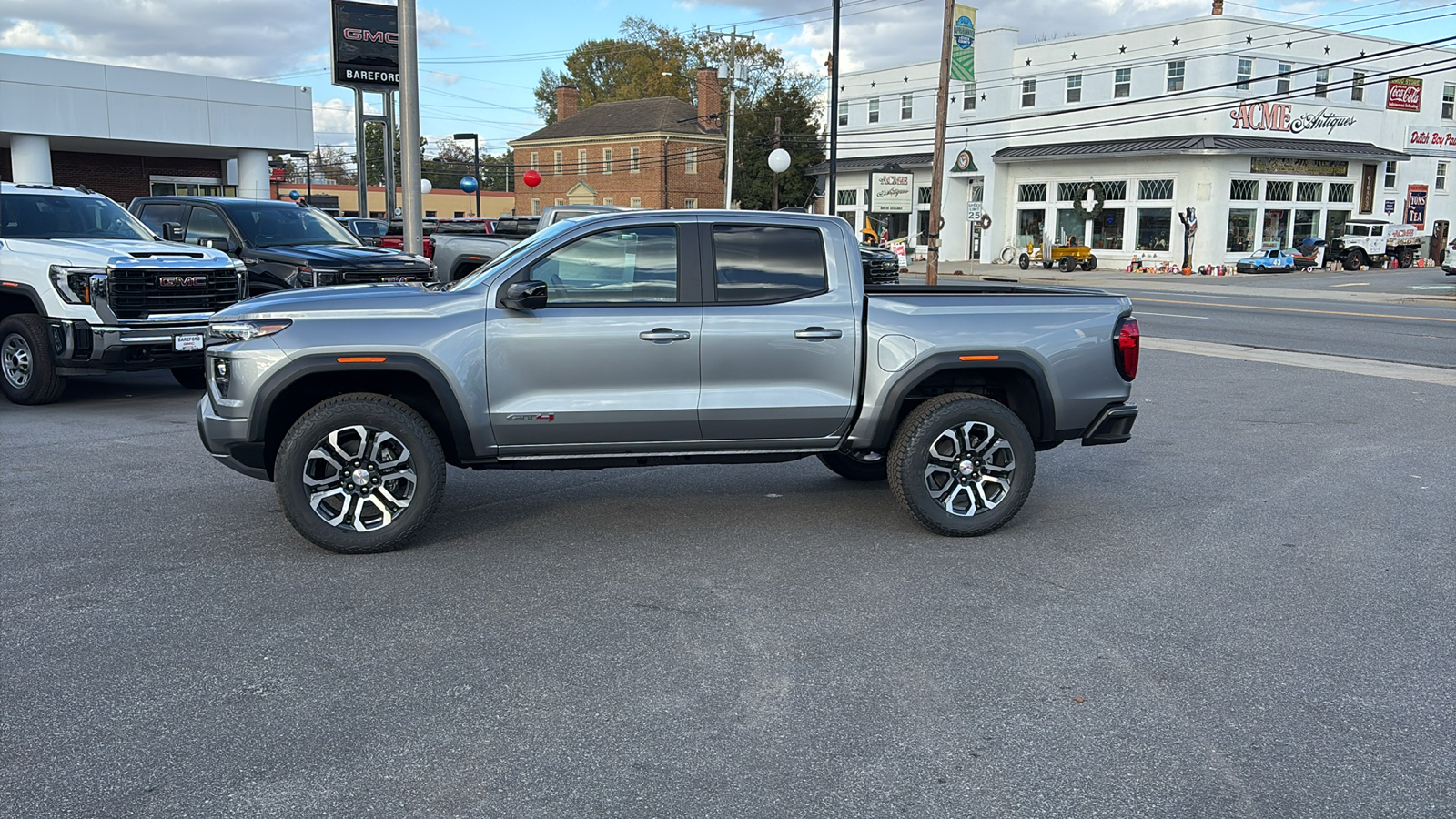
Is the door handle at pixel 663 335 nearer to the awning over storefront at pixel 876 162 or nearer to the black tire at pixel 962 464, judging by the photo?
the black tire at pixel 962 464

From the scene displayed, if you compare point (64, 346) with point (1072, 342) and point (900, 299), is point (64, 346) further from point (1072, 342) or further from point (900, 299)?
point (1072, 342)

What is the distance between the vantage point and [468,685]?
4488mm

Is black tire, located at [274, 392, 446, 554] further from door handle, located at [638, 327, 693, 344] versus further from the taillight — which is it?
the taillight

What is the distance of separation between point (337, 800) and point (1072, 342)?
477 cm

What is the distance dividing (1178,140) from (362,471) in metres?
45.4

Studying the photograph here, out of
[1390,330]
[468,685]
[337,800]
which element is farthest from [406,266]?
[1390,330]

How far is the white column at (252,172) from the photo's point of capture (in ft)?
110

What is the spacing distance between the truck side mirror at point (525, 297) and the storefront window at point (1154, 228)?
4552cm

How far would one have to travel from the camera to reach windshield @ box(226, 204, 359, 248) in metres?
14.0

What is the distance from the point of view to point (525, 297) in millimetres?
6105

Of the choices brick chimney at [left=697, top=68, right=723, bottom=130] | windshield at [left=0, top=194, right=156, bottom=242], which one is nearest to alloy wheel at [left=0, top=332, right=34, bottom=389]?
windshield at [left=0, top=194, right=156, bottom=242]

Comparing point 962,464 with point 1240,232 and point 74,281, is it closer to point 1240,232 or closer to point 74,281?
point 74,281

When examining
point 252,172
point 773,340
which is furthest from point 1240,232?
point 773,340

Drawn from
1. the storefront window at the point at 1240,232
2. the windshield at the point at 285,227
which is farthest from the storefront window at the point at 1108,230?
the windshield at the point at 285,227
